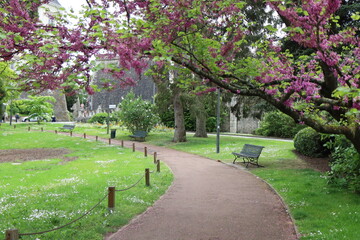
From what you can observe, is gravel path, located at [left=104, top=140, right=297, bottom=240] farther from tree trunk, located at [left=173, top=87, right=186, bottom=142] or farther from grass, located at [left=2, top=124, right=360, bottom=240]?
tree trunk, located at [left=173, top=87, right=186, bottom=142]

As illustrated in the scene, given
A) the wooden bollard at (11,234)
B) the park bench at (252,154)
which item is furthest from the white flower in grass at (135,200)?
the park bench at (252,154)

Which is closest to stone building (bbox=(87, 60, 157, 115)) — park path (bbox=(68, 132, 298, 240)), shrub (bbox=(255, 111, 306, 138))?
shrub (bbox=(255, 111, 306, 138))

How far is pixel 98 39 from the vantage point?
6547mm

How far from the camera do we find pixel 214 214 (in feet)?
25.1

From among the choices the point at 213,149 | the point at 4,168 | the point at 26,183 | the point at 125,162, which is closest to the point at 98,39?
the point at 26,183

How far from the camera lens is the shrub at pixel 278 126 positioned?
1183 inches

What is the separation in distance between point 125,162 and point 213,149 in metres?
7.64

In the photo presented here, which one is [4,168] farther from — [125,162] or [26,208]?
[26,208]

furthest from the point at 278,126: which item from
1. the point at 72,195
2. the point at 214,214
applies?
the point at 72,195

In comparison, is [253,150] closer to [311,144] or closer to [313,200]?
[311,144]

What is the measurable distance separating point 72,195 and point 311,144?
12.9 metres

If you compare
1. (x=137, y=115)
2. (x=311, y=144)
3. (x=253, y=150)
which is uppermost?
(x=137, y=115)

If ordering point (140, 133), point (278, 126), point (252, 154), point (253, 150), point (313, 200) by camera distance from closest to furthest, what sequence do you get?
point (313, 200)
point (252, 154)
point (253, 150)
point (140, 133)
point (278, 126)

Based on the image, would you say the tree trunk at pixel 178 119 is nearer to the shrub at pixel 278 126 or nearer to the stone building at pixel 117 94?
the shrub at pixel 278 126
